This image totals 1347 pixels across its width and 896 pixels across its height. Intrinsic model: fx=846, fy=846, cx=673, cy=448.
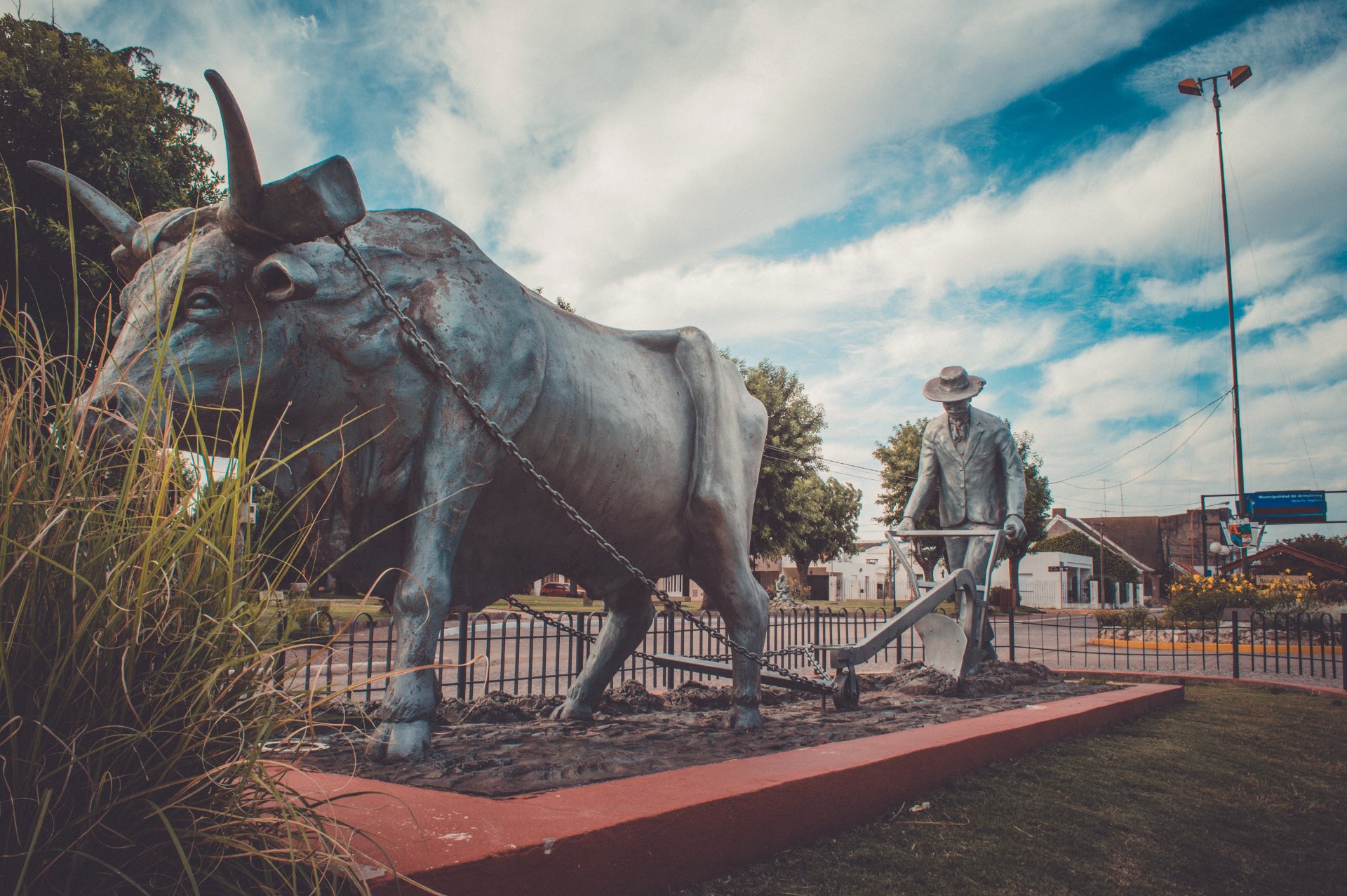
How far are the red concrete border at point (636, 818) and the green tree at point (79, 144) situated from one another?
568 cm

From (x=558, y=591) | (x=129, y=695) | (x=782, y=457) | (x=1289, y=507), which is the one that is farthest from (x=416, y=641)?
(x=558, y=591)

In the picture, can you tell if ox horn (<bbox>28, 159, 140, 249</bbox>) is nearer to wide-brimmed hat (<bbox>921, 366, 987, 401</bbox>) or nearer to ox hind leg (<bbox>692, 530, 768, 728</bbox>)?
ox hind leg (<bbox>692, 530, 768, 728</bbox>)

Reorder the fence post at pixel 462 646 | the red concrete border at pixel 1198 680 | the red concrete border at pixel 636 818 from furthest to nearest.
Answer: the red concrete border at pixel 1198 680 < the fence post at pixel 462 646 < the red concrete border at pixel 636 818

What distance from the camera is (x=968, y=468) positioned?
7312 mm

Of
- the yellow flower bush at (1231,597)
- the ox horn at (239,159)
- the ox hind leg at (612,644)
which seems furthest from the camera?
the yellow flower bush at (1231,597)

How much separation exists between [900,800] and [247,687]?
2.63m

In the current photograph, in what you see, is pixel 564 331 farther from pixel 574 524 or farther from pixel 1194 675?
pixel 1194 675

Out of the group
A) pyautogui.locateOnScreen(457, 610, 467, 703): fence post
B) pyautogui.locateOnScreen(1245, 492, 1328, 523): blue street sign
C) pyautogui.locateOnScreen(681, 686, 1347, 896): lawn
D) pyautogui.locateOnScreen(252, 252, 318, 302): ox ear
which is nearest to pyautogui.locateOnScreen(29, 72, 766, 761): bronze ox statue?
pyautogui.locateOnScreen(252, 252, 318, 302): ox ear

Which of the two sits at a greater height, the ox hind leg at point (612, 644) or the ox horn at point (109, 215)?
the ox horn at point (109, 215)

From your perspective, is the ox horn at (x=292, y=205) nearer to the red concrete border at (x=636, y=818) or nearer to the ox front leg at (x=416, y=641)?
the ox front leg at (x=416, y=641)

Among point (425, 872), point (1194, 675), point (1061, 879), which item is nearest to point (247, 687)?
point (425, 872)

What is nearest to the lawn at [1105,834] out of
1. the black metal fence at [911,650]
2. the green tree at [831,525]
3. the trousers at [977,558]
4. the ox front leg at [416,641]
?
the ox front leg at [416,641]

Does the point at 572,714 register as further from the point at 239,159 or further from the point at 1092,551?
the point at 1092,551

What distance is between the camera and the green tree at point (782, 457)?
89.1 feet
